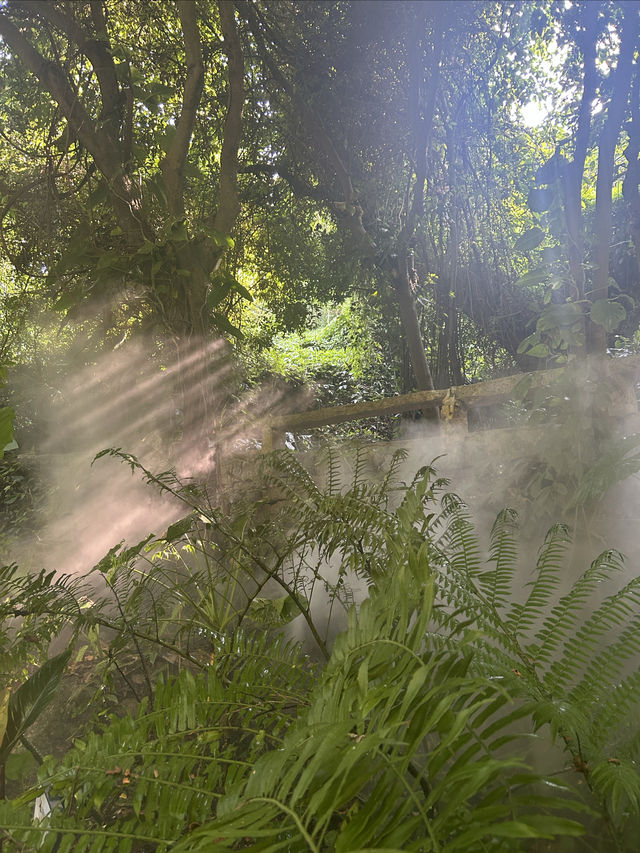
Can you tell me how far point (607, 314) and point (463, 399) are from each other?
0.74 meters

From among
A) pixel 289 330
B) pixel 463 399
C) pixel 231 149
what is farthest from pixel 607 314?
pixel 289 330

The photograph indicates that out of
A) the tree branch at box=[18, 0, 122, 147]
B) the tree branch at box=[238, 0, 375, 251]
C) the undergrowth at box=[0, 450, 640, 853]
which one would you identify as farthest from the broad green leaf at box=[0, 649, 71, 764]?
the tree branch at box=[238, 0, 375, 251]

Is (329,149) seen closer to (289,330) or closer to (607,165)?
(289,330)

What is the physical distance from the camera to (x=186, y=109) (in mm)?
2906

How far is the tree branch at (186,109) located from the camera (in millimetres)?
2787

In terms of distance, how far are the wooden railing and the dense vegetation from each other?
41mm

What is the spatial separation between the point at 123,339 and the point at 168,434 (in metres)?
0.81

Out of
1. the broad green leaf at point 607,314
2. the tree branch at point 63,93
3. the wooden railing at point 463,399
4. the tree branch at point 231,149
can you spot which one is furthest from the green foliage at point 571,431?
the tree branch at point 63,93

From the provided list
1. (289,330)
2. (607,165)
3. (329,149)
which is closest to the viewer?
(607,165)

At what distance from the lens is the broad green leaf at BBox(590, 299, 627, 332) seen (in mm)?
2221

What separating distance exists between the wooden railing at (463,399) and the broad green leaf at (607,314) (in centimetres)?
14

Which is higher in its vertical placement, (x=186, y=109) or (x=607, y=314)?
(x=186, y=109)

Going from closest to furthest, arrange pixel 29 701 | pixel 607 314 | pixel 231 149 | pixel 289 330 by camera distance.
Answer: pixel 29 701
pixel 607 314
pixel 231 149
pixel 289 330

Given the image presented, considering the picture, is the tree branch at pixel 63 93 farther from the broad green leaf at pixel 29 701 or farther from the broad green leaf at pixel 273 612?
the broad green leaf at pixel 29 701
